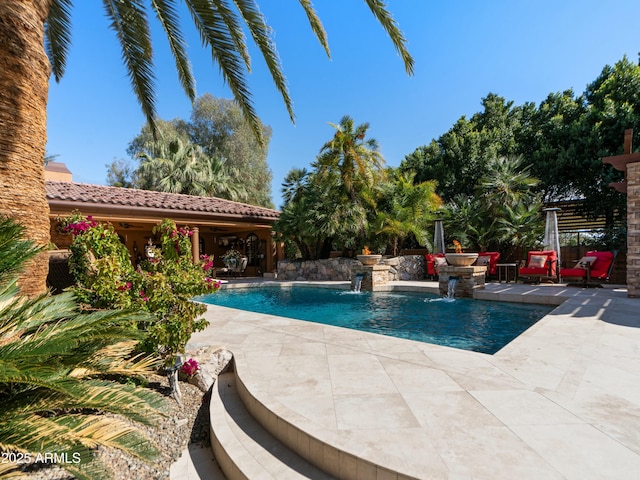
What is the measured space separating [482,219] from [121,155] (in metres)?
29.8

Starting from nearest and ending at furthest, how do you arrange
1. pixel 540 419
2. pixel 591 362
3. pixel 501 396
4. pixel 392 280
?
1. pixel 540 419
2. pixel 501 396
3. pixel 591 362
4. pixel 392 280

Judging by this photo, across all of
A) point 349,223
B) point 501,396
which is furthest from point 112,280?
point 349,223

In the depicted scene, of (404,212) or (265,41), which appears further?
(404,212)

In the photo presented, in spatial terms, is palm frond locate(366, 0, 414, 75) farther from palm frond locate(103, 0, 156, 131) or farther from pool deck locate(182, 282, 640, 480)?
pool deck locate(182, 282, 640, 480)

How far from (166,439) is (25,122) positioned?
3621mm

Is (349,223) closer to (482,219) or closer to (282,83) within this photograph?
(482,219)

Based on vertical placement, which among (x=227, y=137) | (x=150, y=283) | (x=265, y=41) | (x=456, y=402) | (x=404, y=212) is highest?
(x=227, y=137)

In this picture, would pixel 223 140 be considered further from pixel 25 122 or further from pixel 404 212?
pixel 25 122

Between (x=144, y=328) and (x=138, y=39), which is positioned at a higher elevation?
(x=138, y=39)

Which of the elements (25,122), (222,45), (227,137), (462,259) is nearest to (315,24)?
(222,45)

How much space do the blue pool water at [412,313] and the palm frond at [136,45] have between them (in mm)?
5754

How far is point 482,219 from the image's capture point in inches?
558

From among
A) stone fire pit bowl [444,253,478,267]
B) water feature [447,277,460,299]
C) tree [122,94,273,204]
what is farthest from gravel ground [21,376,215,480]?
tree [122,94,273,204]

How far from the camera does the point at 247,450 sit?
261 cm
